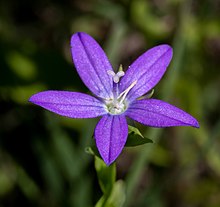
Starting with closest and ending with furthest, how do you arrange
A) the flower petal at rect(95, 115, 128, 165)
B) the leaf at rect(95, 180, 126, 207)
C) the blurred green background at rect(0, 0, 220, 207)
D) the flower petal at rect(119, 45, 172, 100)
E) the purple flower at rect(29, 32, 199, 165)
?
the flower petal at rect(95, 115, 128, 165), the purple flower at rect(29, 32, 199, 165), the leaf at rect(95, 180, 126, 207), the flower petal at rect(119, 45, 172, 100), the blurred green background at rect(0, 0, 220, 207)

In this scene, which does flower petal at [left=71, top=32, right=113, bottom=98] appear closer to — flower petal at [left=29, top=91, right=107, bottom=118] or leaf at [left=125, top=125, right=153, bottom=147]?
flower petal at [left=29, top=91, right=107, bottom=118]

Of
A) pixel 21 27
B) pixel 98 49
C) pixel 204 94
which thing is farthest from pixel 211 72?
pixel 98 49

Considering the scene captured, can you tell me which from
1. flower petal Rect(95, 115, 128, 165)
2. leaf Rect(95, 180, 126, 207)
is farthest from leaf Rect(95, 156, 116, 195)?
flower petal Rect(95, 115, 128, 165)

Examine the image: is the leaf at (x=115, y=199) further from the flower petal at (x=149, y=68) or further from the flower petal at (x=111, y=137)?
the flower petal at (x=149, y=68)

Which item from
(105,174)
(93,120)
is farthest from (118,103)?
(93,120)

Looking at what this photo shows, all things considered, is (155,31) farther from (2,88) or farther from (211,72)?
(2,88)

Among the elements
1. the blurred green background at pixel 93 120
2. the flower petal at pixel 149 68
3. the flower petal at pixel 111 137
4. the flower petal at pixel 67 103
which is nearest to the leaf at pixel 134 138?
the flower petal at pixel 111 137

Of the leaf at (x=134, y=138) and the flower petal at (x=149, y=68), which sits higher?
the flower petal at (x=149, y=68)
